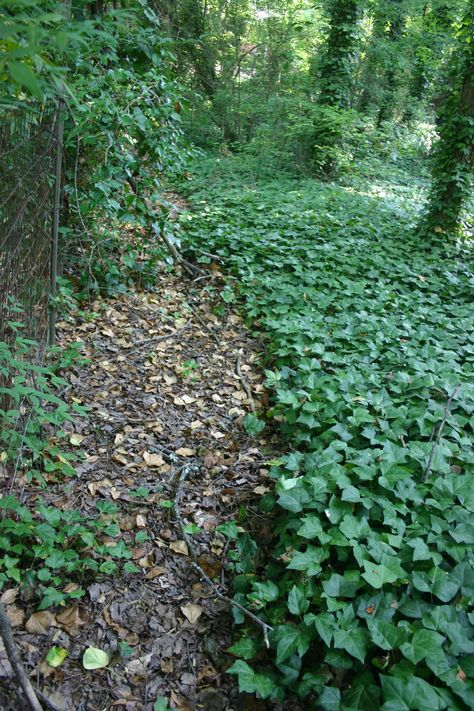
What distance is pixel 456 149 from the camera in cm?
667

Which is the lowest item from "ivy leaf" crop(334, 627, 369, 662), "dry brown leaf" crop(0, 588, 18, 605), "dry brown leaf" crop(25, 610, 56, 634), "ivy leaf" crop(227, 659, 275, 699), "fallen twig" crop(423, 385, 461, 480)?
"dry brown leaf" crop(25, 610, 56, 634)

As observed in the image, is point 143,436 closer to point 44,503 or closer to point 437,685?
point 44,503

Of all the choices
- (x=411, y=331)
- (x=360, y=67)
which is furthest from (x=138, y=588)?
(x=360, y=67)

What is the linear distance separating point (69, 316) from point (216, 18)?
33.7ft

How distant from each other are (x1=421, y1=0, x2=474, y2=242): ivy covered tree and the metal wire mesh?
5.34 metres

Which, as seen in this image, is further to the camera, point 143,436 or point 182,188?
point 182,188

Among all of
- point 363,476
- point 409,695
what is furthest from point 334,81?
point 409,695

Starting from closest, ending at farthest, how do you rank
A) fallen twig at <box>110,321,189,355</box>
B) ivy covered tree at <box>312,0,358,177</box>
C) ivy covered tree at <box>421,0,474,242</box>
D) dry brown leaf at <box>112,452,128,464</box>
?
dry brown leaf at <box>112,452,128,464</box> → fallen twig at <box>110,321,189,355</box> → ivy covered tree at <box>421,0,474,242</box> → ivy covered tree at <box>312,0,358,177</box>

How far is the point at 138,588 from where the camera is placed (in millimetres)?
2529

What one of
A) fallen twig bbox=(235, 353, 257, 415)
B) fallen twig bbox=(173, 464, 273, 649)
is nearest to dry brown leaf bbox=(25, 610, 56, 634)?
fallen twig bbox=(173, 464, 273, 649)

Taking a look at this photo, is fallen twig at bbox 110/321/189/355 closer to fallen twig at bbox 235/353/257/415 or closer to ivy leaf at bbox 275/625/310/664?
fallen twig at bbox 235/353/257/415

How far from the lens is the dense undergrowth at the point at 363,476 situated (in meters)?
2.03

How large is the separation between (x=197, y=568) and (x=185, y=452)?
3.01 feet

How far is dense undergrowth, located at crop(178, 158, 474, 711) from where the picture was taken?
6.66ft
